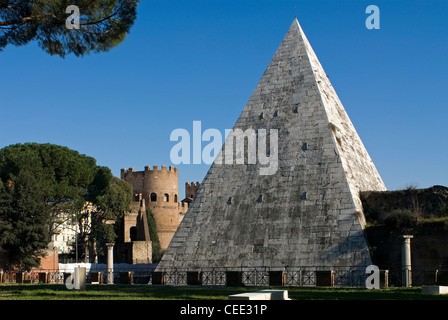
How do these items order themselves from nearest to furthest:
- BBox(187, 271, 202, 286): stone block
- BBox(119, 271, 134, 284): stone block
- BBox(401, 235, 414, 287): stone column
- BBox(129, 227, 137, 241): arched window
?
1. BBox(401, 235, 414, 287): stone column
2. BBox(187, 271, 202, 286): stone block
3. BBox(119, 271, 134, 284): stone block
4. BBox(129, 227, 137, 241): arched window

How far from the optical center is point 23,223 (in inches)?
1203

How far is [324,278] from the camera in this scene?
16.6 meters

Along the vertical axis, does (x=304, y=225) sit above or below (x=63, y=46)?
below

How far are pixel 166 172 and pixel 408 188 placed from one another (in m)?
38.8

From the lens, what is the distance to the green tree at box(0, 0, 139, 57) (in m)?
13.7

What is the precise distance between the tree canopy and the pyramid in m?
13.2

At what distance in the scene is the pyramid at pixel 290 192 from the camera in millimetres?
18500

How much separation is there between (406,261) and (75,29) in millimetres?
11395

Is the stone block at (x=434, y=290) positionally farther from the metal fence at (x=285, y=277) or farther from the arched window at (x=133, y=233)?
the arched window at (x=133, y=233)

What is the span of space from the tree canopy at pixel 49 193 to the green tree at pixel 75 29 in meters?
17.9

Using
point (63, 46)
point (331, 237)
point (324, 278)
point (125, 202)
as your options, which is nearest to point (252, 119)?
point (331, 237)

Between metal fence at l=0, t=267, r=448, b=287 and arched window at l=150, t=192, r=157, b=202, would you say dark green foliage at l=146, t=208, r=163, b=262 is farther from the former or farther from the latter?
metal fence at l=0, t=267, r=448, b=287

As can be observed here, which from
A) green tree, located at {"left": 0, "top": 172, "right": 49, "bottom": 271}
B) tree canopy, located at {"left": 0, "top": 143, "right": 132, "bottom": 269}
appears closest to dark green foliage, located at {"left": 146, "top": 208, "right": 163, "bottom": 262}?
tree canopy, located at {"left": 0, "top": 143, "right": 132, "bottom": 269}
